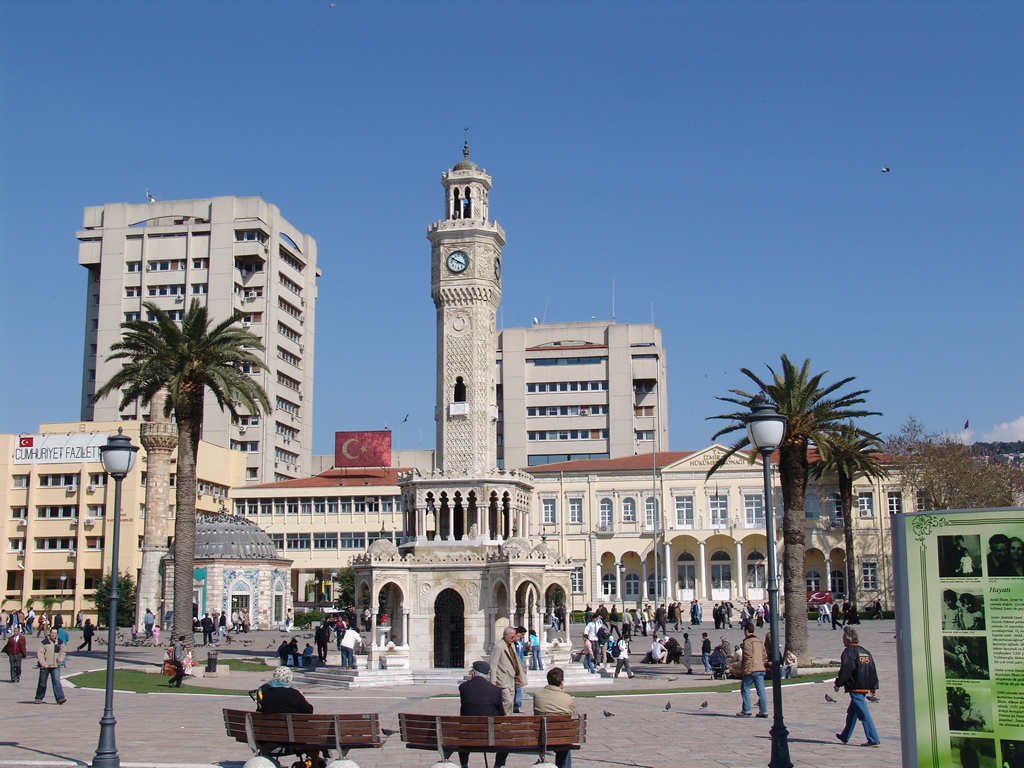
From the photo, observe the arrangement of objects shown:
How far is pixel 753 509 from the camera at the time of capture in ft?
235

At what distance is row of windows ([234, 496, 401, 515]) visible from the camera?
81000mm

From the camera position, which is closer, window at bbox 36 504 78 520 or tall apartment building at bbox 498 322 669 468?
window at bbox 36 504 78 520

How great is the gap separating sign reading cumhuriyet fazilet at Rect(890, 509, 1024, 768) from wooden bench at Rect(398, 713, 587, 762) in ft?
12.6

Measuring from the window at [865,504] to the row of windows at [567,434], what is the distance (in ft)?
113

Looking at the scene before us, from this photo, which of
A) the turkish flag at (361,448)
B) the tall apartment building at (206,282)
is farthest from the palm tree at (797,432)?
the tall apartment building at (206,282)

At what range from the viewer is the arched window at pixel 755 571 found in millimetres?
71375

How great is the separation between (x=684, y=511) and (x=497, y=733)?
204 feet

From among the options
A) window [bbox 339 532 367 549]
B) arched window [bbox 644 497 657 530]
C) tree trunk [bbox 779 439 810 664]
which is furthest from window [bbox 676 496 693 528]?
tree trunk [bbox 779 439 810 664]

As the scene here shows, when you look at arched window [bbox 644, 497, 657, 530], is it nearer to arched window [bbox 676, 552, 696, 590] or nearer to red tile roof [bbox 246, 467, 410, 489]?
arched window [bbox 676, 552, 696, 590]

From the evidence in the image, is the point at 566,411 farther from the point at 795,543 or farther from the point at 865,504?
the point at 795,543

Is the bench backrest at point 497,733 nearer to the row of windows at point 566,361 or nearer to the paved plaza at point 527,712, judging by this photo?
the paved plaza at point 527,712

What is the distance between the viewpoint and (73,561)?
72.0m

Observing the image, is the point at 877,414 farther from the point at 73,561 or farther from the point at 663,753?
the point at 73,561

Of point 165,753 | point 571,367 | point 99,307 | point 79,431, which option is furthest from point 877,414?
point 99,307
